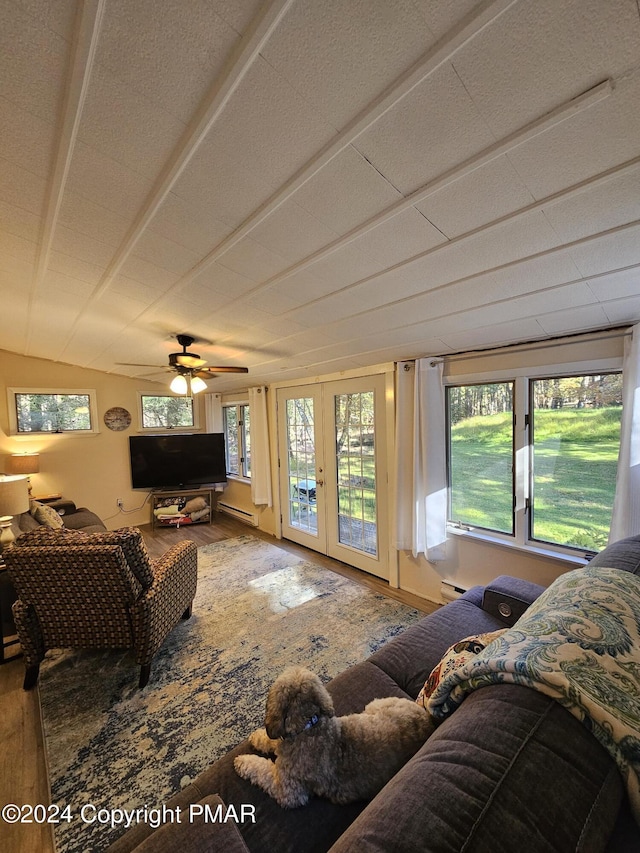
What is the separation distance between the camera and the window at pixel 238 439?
17.5 feet

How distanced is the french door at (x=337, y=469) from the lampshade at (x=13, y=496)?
265cm

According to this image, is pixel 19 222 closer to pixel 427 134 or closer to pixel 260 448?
pixel 427 134

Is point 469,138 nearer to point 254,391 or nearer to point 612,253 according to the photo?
point 612,253

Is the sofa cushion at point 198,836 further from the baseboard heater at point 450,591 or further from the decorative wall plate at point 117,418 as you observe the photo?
the decorative wall plate at point 117,418

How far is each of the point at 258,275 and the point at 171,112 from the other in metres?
0.80

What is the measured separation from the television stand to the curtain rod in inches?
167

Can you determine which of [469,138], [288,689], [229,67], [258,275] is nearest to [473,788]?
[288,689]

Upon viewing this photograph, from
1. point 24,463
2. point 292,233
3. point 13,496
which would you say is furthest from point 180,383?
point 24,463

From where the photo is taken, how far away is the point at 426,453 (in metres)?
2.80

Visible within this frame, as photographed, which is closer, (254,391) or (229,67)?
(229,67)

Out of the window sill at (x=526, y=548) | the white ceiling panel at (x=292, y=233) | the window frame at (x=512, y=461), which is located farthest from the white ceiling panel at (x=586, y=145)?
the window sill at (x=526, y=548)

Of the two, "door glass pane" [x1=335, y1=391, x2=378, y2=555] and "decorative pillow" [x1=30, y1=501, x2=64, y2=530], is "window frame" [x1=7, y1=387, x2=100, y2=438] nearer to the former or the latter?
"decorative pillow" [x1=30, y1=501, x2=64, y2=530]

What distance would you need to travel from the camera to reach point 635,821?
57 centimetres

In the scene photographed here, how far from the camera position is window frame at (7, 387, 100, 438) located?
4172mm
